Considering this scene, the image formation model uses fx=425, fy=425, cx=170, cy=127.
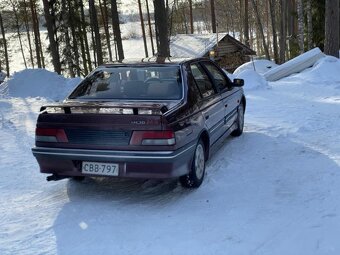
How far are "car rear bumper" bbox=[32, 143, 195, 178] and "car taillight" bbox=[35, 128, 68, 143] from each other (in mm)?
98

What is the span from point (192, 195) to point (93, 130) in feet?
4.34

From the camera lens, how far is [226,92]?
6.43m

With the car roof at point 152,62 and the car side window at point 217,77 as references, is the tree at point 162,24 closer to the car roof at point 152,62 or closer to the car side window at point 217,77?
the car side window at point 217,77

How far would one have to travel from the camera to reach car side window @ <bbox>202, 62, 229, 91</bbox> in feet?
20.4

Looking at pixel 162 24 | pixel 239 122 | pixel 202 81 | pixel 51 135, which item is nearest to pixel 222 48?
pixel 162 24

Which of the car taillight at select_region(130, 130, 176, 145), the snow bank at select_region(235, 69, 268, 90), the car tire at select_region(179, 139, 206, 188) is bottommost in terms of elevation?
the snow bank at select_region(235, 69, 268, 90)

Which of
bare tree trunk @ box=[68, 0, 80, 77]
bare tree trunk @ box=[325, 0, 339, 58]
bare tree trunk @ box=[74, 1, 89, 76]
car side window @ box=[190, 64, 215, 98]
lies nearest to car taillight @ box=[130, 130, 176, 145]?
car side window @ box=[190, 64, 215, 98]

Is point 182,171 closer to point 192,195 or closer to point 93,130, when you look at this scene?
point 192,195

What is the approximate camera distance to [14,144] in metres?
7.51

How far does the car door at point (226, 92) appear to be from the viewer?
6223 millimetres

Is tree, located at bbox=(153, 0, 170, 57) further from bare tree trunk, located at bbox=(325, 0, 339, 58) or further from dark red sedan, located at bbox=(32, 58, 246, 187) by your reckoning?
dark red sedan, located at bbox=(32, 58, 246, 187)

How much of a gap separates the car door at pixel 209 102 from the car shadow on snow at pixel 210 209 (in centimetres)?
50

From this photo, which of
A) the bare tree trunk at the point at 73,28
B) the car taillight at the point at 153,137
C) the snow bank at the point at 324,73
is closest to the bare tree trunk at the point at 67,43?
the bare tree trunk at the point at 73,28

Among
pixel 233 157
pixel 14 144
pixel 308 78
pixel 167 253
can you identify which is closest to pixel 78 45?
pixel 308 78
